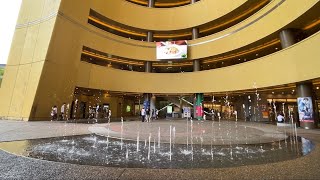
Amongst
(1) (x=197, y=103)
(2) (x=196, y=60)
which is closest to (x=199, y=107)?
(1) (x=197, y=103)

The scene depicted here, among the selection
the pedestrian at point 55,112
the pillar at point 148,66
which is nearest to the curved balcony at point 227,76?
the pillar at point 148,66

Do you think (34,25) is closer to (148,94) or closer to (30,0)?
(30,0)

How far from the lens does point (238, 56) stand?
79.4ft

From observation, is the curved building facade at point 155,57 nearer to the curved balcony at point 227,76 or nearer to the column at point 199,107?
the curved balcony at point 227,76

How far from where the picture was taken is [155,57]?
28.5 m

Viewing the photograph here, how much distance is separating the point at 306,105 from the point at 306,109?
32 cm

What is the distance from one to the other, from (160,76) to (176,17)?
10034 mm

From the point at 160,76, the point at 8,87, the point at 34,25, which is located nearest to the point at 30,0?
the point at 34,25

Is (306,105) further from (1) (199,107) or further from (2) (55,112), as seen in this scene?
(2) (55,112)

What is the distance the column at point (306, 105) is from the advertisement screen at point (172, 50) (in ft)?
48.6

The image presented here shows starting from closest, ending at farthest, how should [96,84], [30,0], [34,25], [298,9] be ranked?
[298,9], [34,25], [30,0], [96,84]

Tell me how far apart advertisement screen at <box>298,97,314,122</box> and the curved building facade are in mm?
241

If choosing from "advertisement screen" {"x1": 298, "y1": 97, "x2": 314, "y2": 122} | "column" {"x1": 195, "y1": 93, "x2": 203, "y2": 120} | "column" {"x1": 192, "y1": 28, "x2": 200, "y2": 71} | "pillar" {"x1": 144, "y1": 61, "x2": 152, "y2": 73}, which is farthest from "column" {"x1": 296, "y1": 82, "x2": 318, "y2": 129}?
"pillar" {"x1": 144, "y1": 61, "x2": 152, "y2": 73}

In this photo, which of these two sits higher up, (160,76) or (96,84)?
(160,76)
